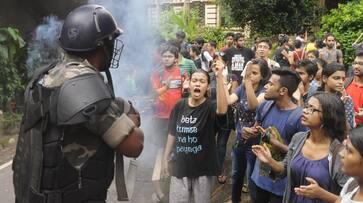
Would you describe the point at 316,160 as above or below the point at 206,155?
above

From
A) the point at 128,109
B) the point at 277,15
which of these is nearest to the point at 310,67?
the point at 128,109

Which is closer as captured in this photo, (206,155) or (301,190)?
(301,190)

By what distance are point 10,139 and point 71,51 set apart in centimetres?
671

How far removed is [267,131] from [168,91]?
94.0 inches

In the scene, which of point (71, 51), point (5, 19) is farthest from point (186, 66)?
point (5, 19)

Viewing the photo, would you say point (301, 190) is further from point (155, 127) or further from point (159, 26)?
point (159, 26)

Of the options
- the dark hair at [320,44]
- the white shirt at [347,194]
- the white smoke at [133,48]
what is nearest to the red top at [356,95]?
the white shirt at [347,194]

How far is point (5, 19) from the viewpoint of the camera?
9930 mm

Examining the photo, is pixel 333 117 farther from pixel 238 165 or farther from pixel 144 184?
pixel 144 184

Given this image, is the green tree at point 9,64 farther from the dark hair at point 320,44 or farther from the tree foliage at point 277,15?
the tree foliage at point 277,15

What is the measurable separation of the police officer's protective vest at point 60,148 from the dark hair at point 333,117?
1.45 meters

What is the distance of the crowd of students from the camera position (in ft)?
9.88

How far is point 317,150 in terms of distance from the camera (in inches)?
125

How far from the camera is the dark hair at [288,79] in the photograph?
401 centimetres
